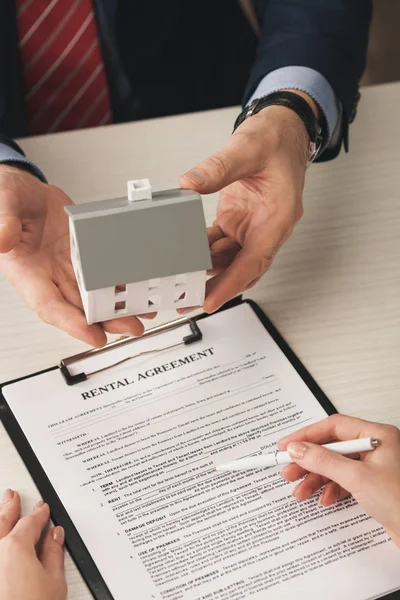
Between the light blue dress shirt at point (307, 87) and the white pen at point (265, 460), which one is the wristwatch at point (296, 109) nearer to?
the light blue dress shirt at point (307, 87)

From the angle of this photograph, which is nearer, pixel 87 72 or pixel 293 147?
pixel 293 147

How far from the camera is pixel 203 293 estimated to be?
752mm

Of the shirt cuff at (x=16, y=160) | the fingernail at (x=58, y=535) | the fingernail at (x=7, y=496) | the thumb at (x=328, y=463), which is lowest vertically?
the thumb at (x=328, y=463)

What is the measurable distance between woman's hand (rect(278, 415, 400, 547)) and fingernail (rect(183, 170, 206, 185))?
0.27 metres

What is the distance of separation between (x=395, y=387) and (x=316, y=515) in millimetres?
191

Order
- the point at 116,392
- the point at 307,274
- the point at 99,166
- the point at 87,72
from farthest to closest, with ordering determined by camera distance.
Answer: the point at 87,72 < the point at 99,166 < the point at 307,274 < the point at 116,392

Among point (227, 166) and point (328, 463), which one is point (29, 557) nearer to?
point (328, 463)

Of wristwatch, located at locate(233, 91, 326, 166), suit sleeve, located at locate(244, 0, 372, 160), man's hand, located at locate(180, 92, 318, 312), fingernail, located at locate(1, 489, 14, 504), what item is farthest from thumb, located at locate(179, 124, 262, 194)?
fingernail, located at locate(1, 489, 14, 504)

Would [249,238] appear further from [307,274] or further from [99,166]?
[99,166]

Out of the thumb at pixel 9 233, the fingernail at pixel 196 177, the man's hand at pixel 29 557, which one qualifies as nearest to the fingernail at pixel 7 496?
the man's hand at pixel 29 557

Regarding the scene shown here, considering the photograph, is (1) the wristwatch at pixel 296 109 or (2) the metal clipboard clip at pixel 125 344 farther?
(1) the wristwatch at pixel 296 109

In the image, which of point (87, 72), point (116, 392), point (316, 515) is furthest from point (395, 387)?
point (87, 72)

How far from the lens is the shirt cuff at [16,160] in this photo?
0.98 meters

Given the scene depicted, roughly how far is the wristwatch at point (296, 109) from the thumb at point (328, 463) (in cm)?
43
